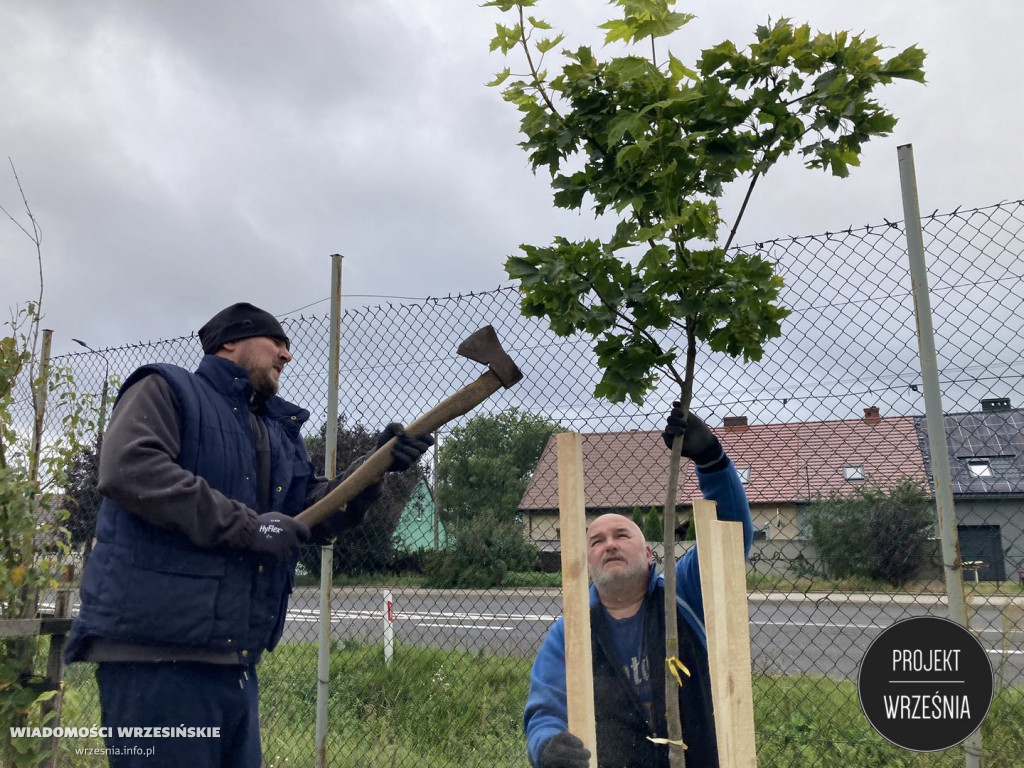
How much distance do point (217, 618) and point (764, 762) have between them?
113 inches

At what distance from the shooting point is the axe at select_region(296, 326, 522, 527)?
2445mm

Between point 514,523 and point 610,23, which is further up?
point 610,23

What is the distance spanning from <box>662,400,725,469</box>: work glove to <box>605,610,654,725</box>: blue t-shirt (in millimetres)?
596

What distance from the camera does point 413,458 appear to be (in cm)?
264

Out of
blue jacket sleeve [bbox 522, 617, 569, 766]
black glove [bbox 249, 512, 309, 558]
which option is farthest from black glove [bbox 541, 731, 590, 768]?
black glove [bbox 249, 512, 309, 558]

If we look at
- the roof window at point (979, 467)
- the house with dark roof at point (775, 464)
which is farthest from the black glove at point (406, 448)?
the roof window at point (979, 467)

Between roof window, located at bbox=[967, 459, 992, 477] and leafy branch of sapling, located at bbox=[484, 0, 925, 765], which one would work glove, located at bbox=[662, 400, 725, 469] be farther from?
roof window, located at bbox=[967, 459, 992, 477]

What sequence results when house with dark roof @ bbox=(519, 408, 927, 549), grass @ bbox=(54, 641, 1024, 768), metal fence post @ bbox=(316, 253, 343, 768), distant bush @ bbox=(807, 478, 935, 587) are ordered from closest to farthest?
distant bush @ bbox=(807, 478, 935, 587) < house with dark roof @ bbox=(519, 408, 927, 549) < metal fence post @ bbox=(316, 253, 343, 768) < grass @ bbox=(54, 641, 1024, 768)

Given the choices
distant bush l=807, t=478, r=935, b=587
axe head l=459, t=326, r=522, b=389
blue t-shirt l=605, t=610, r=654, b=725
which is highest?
axe head l=459, t=326, r=522, b=389

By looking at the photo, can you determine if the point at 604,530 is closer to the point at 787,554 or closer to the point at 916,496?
the point at 787,554

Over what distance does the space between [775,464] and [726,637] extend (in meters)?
1.74

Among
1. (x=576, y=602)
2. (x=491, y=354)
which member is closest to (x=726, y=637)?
(x=576, y=602)

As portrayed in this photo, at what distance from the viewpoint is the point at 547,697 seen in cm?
265

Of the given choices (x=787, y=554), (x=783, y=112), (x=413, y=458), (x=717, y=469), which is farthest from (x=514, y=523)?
(x=783, y=112)
